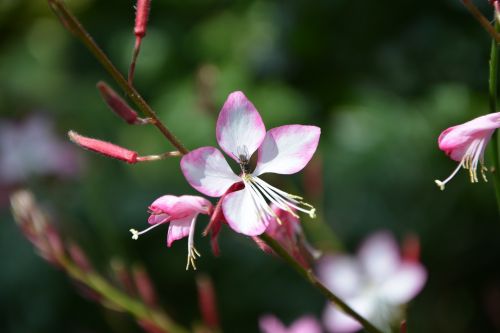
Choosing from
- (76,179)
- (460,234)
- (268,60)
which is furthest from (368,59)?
(76,179)

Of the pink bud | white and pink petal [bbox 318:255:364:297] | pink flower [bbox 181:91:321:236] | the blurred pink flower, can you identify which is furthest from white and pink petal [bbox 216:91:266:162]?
the blurred pink flower

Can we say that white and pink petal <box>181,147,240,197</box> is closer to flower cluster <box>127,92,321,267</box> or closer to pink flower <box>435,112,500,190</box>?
flower cluster <box>127,92,321,267</box>

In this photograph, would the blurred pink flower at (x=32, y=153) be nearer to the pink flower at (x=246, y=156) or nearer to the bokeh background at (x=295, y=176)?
the bokeh background at (x=295, y=176)

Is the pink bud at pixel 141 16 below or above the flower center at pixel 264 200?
above

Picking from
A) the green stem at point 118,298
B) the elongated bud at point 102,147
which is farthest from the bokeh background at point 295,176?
the elongated bud at point 102,147

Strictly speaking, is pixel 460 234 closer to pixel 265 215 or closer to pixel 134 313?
pixel 134 313

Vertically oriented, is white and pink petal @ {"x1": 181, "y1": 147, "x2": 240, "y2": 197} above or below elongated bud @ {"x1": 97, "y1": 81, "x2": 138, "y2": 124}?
below

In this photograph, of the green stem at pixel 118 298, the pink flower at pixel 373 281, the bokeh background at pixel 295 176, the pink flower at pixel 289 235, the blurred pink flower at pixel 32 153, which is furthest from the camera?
the blurred pink flower at pixel 32 153
